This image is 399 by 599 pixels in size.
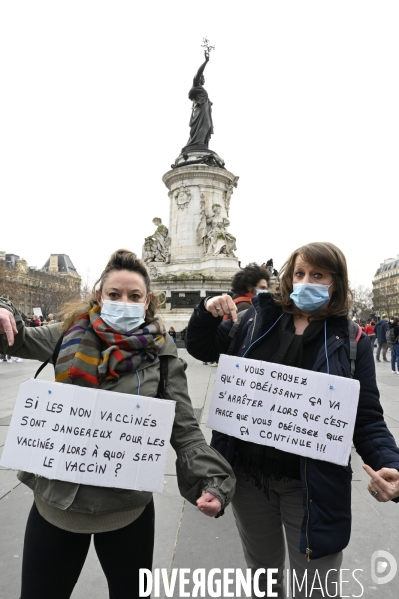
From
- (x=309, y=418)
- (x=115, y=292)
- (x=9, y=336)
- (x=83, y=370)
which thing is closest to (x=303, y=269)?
(x=309, y=418)

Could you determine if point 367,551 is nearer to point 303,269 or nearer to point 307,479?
point 307,479

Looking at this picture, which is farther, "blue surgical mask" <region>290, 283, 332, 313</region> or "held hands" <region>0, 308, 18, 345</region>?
"blue surgical mask" <region>290, 283, 332, 313</region>

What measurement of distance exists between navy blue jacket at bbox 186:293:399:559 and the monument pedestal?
19158 millimetres

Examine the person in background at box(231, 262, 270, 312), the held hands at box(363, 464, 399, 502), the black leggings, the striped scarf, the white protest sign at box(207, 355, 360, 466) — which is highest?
the person in background at box(231, 262, 270, 312)

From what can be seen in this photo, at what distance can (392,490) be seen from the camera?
1.63 metres

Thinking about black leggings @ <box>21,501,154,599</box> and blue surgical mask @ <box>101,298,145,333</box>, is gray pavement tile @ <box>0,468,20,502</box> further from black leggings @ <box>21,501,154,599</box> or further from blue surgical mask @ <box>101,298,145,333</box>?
blue surgical mask @ <box>101,298,145,333</box>

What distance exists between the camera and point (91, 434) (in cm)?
171

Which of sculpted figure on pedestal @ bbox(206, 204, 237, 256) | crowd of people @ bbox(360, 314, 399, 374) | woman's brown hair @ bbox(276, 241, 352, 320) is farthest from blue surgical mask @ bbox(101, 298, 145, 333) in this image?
sculpted figure on pedestal @ bbox(206, 204, 237, 256)

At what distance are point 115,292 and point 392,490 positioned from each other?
4.97ft

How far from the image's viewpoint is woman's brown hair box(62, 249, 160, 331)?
198 cm

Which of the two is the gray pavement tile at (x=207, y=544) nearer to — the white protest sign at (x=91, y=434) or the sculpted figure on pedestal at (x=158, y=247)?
the white protest sign at (x=91, y=434)

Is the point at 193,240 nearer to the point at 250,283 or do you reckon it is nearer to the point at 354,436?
the point at 250,283

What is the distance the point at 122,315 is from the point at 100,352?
0.22 meters

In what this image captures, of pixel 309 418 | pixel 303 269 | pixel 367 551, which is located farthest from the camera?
pixel 367 551
